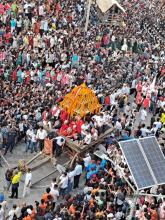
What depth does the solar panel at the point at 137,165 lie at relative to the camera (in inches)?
551

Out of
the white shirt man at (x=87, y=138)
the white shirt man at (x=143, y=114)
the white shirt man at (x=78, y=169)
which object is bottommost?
the white shirt man at (x=78, y=169)

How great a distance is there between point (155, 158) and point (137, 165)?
0.59m

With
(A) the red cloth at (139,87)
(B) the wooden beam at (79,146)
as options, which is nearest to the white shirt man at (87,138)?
(B) the wooden beam at (79,146)

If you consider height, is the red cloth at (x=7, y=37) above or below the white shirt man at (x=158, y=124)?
above

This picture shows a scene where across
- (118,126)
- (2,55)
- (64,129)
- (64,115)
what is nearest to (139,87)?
(118,126)

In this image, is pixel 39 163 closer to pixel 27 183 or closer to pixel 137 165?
pixel 27 183

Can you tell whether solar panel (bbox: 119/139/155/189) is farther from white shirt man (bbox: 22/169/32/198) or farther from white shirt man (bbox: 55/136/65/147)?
white shirt man (bbox: 55/136/65/147)

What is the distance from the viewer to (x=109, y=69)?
26.8 metres

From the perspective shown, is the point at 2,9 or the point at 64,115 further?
the point at 2,9

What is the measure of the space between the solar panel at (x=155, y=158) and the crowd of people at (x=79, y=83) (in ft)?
6.91

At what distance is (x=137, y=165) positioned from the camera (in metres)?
14.5

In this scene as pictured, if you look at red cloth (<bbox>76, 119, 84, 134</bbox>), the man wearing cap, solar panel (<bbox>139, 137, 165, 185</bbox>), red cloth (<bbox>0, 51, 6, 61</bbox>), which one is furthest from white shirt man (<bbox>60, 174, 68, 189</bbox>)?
red cloth (<bbox>0, 51, 6, 61</bbox>)

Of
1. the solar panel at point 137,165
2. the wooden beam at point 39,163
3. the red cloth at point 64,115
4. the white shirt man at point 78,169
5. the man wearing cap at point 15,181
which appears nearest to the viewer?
the solar panel at point 137,165

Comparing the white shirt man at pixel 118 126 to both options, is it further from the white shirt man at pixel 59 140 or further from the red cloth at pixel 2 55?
the red cloth at pixel 2 55
